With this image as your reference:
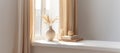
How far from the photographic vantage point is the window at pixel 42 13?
8.25 ft

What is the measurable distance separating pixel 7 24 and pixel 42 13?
0.65 m

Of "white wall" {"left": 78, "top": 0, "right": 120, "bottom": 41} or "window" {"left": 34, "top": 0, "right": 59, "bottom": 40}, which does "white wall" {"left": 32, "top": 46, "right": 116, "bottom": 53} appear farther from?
"white wall" {"left": 78, "top": 0, "right": 120, "bottom": 41}

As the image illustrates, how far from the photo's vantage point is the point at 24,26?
7.07ft

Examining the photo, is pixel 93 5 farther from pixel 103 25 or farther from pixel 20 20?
pixel 20 20

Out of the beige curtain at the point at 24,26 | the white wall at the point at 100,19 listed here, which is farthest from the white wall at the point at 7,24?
the white wall at the point at 100,19

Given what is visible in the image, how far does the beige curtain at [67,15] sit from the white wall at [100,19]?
699 millimetres

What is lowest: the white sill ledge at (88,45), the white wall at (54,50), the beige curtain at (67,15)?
the white wall at (54,50)

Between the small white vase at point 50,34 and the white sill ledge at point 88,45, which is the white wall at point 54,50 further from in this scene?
the small white vase at point 50,34

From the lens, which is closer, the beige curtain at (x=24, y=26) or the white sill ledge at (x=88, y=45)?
the white sill ledge at (x=88, y=45)

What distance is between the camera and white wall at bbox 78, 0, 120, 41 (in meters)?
3.58

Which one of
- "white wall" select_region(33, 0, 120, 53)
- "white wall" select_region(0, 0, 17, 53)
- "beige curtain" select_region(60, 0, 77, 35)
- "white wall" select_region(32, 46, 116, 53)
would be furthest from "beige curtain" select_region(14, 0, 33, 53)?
"white wall" select_region(33, 0, 120, 53)

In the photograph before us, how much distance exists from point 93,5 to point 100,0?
175mm

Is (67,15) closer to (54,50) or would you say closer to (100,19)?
(54,50)

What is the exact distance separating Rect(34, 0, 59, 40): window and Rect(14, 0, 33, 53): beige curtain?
0.26 m
